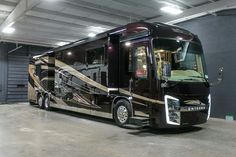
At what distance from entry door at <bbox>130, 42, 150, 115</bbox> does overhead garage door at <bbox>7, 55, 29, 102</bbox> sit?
11882 mm

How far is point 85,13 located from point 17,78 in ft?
28.6

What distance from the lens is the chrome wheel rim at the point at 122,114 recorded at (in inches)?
286

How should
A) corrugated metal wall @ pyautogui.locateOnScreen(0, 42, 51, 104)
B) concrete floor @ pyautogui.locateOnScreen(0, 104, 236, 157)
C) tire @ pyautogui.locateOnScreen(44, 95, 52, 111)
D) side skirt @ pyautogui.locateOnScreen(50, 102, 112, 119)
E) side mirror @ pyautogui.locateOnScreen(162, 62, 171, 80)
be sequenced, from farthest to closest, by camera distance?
corrugated metal wall @ pyautogui.locateOnScreen(0, 42, 51, 104) < tire @ pyautogui.locateOnScreen(44, 95, 52, 111) < side skirt @ pyautogui.locateOnScreen(50, 102, 112, 119) < side mirror @ pyautogui.locateOnScreen(162, 62, 171, 80) < concrete floor @ pyautogui.locateOnScreen(0, 104, 236, 157)

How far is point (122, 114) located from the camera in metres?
7.41

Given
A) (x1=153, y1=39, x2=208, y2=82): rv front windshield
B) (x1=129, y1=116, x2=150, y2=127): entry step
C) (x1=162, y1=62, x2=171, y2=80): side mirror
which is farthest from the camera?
(x1=129, y1=116, x2=150, y2=127): entry step

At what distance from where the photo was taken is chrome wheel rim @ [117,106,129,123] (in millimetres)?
7269

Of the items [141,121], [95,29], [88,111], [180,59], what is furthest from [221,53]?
[95,29]

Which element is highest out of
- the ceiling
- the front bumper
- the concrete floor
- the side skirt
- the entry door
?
the ceiling

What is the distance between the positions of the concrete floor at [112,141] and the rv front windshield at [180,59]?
→ 141 centimetres

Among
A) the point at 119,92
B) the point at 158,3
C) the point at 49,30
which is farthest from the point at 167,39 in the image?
the point at 49,30

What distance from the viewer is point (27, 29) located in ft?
43.1

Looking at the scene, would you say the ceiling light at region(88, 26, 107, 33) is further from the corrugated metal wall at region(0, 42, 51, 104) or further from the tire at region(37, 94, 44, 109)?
the corrugated metal wall at region(0, 42, 51, 104)

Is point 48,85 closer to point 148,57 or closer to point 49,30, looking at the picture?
point 49,30

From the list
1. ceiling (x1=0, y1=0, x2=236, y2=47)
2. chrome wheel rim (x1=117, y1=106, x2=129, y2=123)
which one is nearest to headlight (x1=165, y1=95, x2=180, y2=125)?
chrome wheel rim (x1=117, y1=106, x2=129, y2=123)
